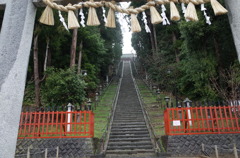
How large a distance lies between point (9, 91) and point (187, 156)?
22.1 ft

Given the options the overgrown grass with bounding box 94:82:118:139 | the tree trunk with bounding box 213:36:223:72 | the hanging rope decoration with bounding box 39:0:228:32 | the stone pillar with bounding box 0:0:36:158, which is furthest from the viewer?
the tree trunk with bounding box 213:36:223:72

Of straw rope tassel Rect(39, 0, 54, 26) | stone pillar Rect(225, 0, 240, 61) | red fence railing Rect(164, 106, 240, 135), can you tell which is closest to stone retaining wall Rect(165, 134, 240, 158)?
red fence railing Rect(164, 106, 240, 135)

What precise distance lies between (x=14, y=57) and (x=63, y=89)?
8900 mm

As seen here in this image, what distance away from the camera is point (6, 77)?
195 cm

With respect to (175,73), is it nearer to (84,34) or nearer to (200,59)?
(200,59)

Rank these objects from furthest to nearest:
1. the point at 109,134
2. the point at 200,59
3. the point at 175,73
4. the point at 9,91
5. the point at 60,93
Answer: the point at 175,73, the point at 200,59, the point at 60,93, the point at 109,134, the point at 9,91

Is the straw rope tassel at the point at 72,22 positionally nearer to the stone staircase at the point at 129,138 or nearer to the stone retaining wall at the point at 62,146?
Result: the stone retaining wall at the point at 62,146

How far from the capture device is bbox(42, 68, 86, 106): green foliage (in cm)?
1052

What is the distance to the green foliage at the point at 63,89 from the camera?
34.5 feet

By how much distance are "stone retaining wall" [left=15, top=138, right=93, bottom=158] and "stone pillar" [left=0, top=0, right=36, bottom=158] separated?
5541 millimetres

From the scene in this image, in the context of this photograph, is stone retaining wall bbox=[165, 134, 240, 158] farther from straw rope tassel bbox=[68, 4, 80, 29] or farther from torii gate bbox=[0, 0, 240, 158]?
straw rope tassel bbox=[68, 4, 80, 29]

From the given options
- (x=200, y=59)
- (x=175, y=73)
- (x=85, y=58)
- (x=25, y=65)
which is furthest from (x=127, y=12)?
(x=85, y=58)

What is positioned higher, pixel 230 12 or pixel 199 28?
pixel 199 28

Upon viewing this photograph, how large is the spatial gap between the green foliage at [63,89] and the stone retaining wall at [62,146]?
11.9 feet
